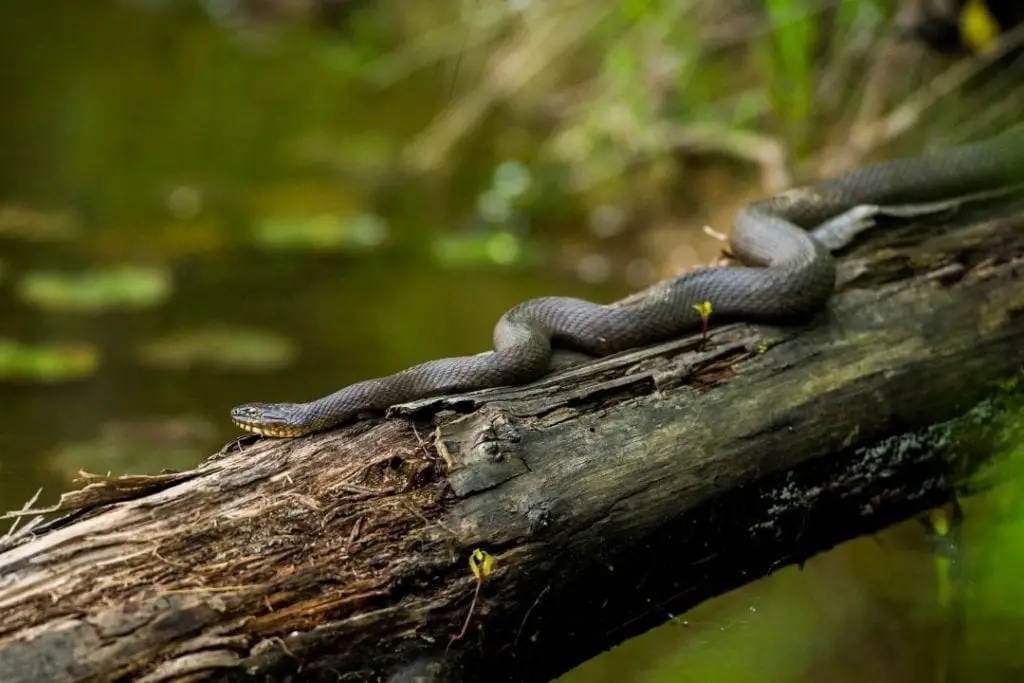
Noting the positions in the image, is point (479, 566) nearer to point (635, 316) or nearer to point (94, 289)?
point (635, 316)

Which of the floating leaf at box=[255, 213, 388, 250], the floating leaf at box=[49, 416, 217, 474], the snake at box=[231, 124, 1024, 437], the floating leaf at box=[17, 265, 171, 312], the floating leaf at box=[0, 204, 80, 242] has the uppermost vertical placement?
the floating leaf at box=[0, 204, 80, 242]

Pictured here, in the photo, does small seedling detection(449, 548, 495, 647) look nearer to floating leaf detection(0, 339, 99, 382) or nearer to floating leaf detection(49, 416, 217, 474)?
floating leaf detection(49, 416, 217, 474)

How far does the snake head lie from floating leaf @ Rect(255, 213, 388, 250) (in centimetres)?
480

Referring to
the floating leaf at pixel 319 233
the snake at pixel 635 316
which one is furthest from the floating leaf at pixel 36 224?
the snake at pixel 635 316

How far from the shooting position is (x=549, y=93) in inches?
433

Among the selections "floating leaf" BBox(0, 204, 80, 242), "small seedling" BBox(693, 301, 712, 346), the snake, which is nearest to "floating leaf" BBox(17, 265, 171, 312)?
"floating leaf" BBox(0, 204, 80, 242)

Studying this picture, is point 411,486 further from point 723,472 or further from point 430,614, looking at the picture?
point 723,472

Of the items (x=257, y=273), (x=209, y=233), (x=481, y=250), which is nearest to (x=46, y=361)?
(x=257, y=273)

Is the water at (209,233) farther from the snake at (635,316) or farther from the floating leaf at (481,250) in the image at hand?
the snake at (635,316)

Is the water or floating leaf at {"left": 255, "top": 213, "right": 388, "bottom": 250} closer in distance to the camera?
the water

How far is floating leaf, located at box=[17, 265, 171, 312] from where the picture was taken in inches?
260

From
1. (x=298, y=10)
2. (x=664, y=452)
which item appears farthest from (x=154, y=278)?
(x=298, y=10)

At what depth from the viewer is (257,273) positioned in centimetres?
770

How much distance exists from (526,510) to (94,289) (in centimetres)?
518
